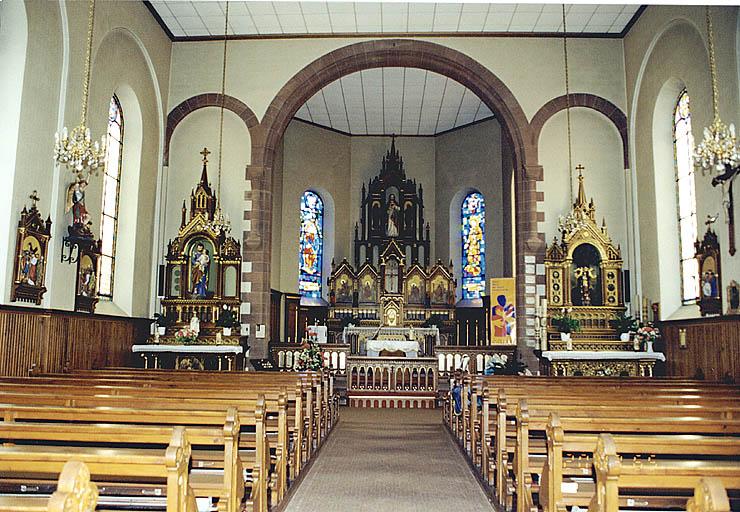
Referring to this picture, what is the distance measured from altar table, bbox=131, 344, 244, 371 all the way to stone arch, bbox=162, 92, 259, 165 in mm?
4234

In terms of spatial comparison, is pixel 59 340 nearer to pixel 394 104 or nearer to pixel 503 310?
pixel 503 310

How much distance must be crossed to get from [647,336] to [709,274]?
2130 millimetres

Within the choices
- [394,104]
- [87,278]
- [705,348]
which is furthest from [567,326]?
[394,104]

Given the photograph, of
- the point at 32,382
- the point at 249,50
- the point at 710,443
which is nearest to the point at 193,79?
the point at 249,50

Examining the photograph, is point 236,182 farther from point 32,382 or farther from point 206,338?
point 32,382

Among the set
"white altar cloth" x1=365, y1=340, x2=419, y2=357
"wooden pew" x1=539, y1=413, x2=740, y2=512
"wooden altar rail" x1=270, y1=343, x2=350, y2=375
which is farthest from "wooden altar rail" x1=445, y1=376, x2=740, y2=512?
"white altar cloth" x1=365, y1=340, x2=419, y2=357

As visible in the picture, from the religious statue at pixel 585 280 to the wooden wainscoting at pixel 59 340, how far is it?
867cm

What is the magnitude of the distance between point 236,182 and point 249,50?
2.89 m

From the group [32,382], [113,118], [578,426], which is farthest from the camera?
[113,118]

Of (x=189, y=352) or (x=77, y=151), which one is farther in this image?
(x=189, y=352)

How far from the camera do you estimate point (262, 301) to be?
46.0 ft

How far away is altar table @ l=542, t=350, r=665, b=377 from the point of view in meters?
11.9

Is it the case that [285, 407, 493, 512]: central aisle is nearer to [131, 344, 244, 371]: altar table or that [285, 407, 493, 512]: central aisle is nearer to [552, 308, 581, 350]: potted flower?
[131, 344, 244, 371]: altar table

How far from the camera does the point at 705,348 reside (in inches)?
412
